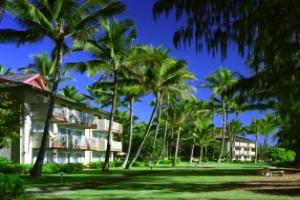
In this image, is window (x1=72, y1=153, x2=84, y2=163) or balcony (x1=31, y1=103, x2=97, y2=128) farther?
window (x1=72, y1=153, x2=84, y2=163)

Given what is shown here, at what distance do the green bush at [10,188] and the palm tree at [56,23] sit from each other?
707 inches

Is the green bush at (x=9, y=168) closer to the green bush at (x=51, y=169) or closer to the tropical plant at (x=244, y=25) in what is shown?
the green bush at (x=51, y=169)

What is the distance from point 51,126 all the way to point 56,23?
16706 mm

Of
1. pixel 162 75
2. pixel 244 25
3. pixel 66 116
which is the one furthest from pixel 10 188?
pixel 162 75

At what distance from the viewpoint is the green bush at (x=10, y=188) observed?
52.3 ft

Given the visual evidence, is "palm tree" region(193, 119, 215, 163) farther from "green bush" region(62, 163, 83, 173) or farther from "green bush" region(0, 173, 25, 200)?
"green bush" region(0, 173, 25, 200)

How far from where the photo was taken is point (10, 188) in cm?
1616

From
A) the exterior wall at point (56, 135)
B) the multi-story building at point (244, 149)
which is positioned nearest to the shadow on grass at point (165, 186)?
the exterior wall at point (56, 135)

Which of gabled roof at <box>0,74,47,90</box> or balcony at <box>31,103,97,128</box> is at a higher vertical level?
gabled roof at <box>0,74,47,90</box>

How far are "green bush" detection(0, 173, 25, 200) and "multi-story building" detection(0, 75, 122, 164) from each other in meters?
20.9

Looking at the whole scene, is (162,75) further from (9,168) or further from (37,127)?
(9,168)

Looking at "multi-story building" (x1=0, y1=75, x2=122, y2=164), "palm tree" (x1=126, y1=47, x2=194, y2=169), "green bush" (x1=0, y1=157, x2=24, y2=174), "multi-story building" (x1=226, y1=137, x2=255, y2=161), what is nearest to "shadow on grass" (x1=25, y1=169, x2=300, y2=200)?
"green bush" (x1=0, y1=157, x2=24, y2=174)

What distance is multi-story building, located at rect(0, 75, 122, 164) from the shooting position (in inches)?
1722

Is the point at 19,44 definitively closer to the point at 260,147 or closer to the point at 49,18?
the point at 49,18
